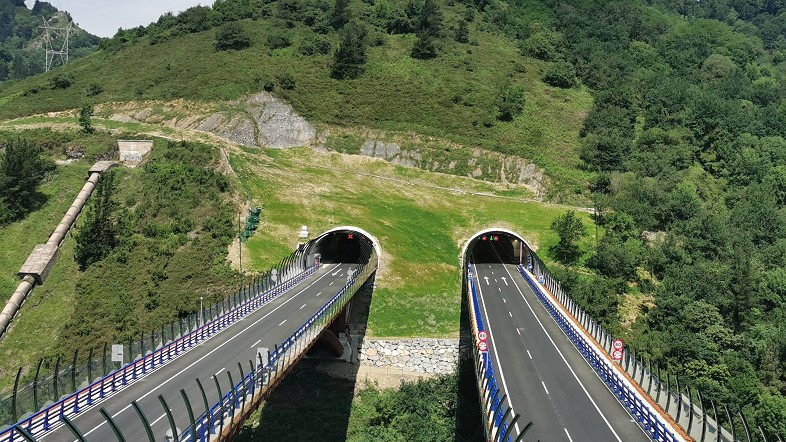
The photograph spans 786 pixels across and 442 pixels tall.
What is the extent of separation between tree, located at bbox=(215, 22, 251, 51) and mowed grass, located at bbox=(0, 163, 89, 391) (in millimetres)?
61847

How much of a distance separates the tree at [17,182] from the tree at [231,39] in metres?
65.0

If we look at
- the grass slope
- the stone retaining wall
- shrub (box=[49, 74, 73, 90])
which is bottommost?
the stone retaining wall

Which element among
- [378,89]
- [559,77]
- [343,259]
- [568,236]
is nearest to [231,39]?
[378,89]

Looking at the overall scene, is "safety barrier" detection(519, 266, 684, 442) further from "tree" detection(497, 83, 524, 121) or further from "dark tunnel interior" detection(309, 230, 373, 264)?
"tree" detection(497, 83, 524, 121)

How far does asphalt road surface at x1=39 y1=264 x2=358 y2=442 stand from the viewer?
2209 cm

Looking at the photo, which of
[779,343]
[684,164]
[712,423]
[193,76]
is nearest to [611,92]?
[684,164]

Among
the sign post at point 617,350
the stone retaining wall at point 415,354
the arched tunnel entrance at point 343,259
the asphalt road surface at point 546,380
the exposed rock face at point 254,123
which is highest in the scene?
the exposed rock face at point 254,123

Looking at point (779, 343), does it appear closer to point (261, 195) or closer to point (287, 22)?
point (261, 195)

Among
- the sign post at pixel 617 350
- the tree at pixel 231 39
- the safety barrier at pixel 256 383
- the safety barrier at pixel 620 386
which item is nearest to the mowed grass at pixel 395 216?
the safety barrier at pixel 620 386

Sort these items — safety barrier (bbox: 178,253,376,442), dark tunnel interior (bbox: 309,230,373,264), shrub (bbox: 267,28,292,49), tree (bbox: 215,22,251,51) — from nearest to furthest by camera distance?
safety barrier (bbox: 178,253,376,442), dark tunnel interior (bbox: 309,230,373,264), tree (bbox: 215,22,251,51), shrub (bbox: 267,28,292,49)

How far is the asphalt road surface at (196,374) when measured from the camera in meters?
22.1

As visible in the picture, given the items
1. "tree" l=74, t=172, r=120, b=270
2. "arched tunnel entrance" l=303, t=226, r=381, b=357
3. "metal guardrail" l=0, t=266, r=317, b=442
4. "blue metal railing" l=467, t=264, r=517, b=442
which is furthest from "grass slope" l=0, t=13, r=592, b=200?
"blue metal railing" l=467, t=264, r=517, b=442

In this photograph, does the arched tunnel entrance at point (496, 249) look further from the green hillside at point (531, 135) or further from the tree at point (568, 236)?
the tree at point (568, 236)

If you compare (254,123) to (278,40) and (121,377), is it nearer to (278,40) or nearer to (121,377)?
(278,40)
